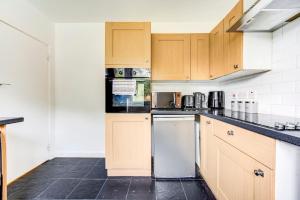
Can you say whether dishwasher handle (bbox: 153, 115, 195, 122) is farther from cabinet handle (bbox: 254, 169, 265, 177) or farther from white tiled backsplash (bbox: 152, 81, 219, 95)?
cabinet handle (bbox: 254, 169, 265, 177)

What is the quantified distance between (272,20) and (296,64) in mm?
404

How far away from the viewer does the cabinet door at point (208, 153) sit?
195 cm

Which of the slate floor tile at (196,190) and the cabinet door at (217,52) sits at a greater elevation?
the cabinet door at (217,52)

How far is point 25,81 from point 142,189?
2049mm

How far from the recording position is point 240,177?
1360 millimetres

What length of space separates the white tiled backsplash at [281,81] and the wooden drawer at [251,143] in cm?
57

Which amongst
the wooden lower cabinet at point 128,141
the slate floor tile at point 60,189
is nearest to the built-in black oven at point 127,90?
the wooden lower cabinet at point 128,141

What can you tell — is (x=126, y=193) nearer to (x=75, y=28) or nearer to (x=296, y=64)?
(x=296, y=64)

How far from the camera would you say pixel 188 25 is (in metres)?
3.34

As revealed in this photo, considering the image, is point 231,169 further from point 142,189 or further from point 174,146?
point 142,189

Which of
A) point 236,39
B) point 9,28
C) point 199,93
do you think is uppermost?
point 9,28

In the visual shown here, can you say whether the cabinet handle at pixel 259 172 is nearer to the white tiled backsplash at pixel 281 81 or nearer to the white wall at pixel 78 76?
the white tiled backsplash at pixel 281 81

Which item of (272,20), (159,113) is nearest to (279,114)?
(272,20)

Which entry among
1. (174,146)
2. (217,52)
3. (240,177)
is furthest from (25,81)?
(240,177)
